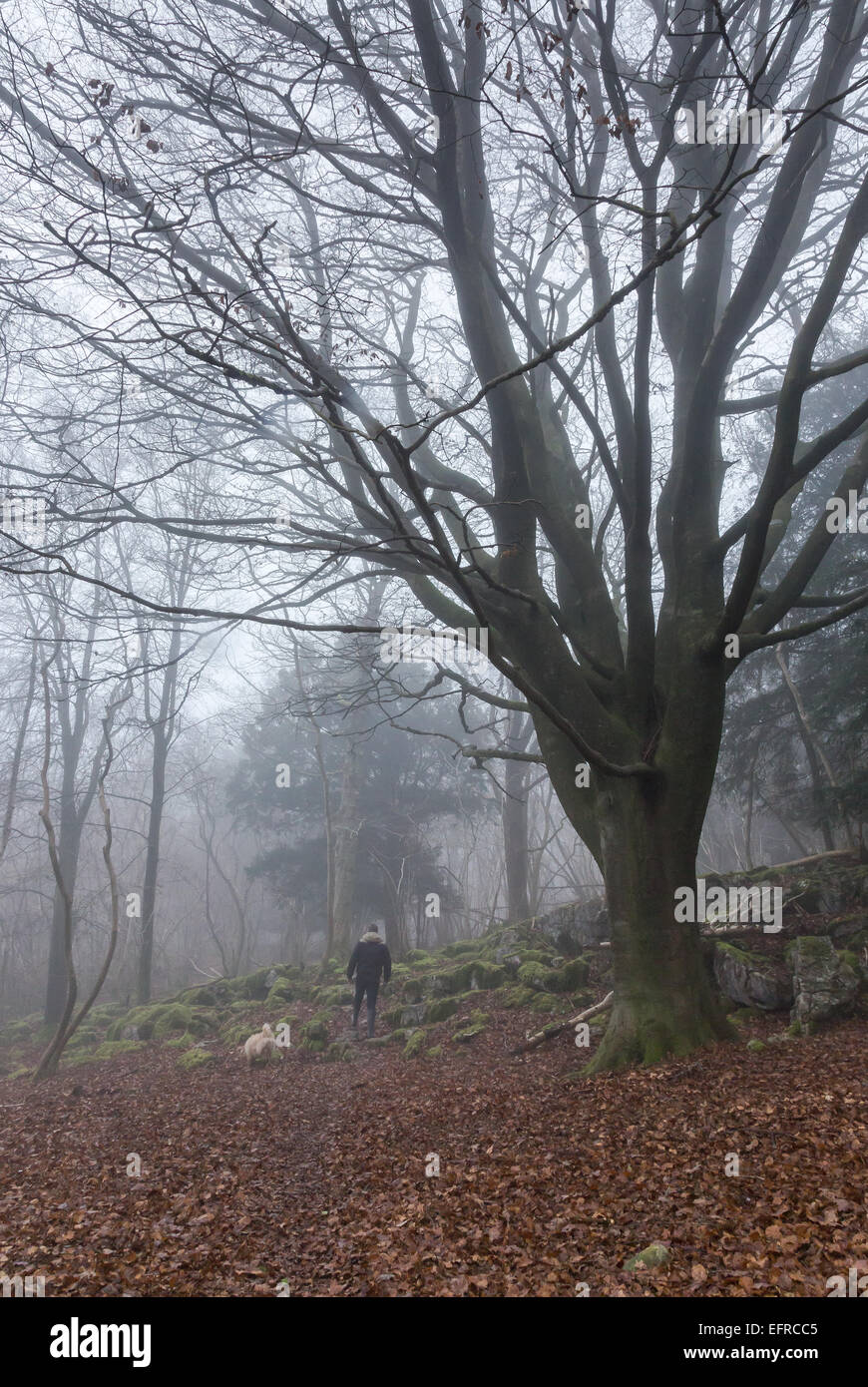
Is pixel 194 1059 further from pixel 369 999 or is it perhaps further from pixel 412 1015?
pixel 412 1015

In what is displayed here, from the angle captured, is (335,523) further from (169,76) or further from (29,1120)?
(29,1120)

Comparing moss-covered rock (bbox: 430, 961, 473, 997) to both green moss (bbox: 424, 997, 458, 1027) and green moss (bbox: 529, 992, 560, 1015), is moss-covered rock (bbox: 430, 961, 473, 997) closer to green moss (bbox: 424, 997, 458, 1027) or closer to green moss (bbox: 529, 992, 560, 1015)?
green moss (bbox: 424, 997, 458, 1027)

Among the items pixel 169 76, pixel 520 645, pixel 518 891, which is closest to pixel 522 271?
pixel 169 76

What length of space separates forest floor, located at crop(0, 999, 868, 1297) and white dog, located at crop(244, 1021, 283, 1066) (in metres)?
2.92

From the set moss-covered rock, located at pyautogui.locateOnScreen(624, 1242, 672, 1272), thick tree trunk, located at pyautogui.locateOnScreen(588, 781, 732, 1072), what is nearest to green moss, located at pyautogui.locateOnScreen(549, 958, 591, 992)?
thick tree trunk, located at pyautogui.locateOnScreen(588, 781, 732, 1072)

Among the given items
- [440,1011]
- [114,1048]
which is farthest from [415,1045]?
[114,1048]

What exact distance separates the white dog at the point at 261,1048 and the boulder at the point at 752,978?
596 centimetres

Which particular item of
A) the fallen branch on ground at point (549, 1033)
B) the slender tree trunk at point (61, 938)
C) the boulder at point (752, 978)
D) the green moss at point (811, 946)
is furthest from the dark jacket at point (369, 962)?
the slender tree trunk at point (61, 938)

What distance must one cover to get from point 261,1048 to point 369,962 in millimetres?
1852

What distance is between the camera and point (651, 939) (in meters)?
6.23

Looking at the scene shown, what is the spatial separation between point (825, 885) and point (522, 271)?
8.22 meters

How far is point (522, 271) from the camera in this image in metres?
8.12

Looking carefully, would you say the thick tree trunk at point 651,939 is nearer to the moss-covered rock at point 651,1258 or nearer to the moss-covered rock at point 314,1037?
the moss-covered rock at point 651,1258
